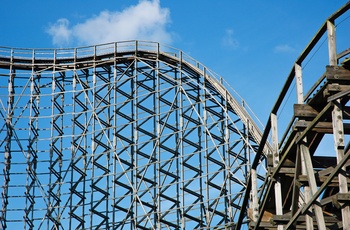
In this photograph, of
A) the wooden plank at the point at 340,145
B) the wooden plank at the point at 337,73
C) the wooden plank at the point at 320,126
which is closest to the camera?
the wooden plank at the point at 340,145

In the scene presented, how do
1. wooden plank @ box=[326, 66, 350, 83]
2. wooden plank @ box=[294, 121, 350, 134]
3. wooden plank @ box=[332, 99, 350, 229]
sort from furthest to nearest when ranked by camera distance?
wooden plank @ box=[294, 121, 350, 134]
wooden plank @ box=[326, 66, 350, 83]
wooden plank @ box=[332, 99, 350, 229]

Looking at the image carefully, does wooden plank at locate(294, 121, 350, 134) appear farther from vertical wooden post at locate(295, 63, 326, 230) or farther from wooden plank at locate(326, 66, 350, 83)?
wooden plank at locate(326, 66, 350, 83)

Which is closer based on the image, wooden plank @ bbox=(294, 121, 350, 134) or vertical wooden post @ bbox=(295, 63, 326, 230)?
vertical wooden post @ bbox=(295, 63, 326, 230)

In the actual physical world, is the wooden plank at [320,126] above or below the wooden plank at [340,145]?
above

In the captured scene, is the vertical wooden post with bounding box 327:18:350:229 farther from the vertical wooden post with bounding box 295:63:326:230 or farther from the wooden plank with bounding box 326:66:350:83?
the vertical wooden post with bounding box 295:63:326:230

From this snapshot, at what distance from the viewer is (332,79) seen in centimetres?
1306

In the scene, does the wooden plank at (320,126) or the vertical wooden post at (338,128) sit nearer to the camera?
the vertical wooden post at (338,128)

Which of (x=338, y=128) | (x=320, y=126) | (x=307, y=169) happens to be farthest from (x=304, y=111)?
(x=338, y=128)

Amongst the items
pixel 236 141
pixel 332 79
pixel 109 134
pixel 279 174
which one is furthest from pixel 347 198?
pixel 109 134

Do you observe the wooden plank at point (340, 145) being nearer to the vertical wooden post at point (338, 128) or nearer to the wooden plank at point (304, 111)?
the vertical wooden post at point (338, 128)

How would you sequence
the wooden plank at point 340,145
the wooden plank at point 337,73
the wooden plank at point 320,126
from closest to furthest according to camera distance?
the wooden plank at point 340,145, the wooden plank at point 337,73, the wooden plank at point 320,126

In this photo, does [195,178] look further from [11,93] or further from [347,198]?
[347,198]

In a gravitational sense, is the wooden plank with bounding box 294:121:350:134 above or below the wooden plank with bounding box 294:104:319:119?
below

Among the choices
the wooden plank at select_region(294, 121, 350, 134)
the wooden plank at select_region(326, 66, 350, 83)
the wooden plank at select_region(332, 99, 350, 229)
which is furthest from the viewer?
the wooden plank at select_region(294, 121, 350, 134)
